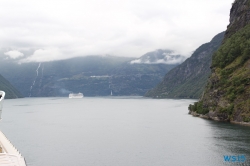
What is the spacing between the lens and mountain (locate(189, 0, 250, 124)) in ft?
486

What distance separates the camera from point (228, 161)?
79188 mm

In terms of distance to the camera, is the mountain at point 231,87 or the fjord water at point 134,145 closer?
the fjord water at point 134,145

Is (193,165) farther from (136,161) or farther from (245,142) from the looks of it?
(245,142)

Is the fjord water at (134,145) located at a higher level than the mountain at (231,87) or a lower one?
lower

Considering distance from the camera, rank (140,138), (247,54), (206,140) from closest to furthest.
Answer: (206,140), (140,138), (247,54)

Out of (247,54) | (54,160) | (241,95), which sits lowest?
(54,160)

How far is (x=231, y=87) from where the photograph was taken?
159 meters

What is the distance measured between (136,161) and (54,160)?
22.8 m

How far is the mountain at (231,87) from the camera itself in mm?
148125

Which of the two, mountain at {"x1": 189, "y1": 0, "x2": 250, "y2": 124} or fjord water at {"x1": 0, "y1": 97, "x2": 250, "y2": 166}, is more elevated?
mountain at {"x1": 189, "y1": 0, "x2": 250, "y2": 124}

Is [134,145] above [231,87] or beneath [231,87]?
beneath

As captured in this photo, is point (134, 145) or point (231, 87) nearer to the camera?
point (134, 145)

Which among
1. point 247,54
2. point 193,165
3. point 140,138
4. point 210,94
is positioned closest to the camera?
point 193,165

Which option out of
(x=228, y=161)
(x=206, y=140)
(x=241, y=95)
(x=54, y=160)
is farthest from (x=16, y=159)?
(x=241, y=95)
